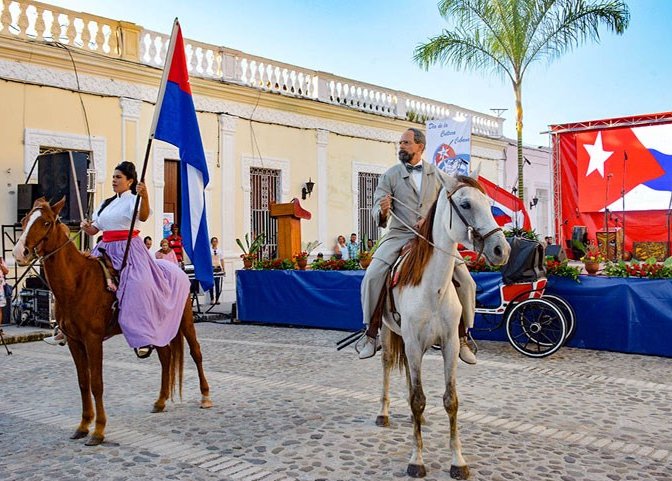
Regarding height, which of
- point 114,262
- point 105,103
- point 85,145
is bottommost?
point 114,262

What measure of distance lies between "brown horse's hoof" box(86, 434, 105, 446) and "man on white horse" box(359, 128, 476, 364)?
217cm

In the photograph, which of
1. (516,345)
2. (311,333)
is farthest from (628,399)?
(311,333)

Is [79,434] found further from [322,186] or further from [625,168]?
[625,168]

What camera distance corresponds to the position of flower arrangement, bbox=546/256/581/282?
890cm

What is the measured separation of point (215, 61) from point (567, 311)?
38.3 feet

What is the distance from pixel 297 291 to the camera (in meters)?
12.0

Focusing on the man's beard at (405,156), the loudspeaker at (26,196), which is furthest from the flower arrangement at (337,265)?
the man's beard at (405,156)

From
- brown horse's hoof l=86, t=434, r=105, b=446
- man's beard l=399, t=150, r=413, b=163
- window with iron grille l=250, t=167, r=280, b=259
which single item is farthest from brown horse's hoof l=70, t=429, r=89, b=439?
window with iron grille l=250, t=167, r=280, b=259

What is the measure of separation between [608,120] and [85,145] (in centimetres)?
1430

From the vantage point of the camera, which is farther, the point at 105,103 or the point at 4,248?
the point at 105,103

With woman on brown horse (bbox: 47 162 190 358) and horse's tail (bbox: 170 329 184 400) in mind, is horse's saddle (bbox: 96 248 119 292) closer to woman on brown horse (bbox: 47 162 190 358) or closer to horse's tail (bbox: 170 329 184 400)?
woman on brown horse (bbox: 47 162 190 358)

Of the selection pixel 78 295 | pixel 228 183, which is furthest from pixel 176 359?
pixel 228 183

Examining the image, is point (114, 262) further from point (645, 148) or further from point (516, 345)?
point (645, 148)

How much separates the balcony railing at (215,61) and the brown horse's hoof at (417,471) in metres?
12.1
